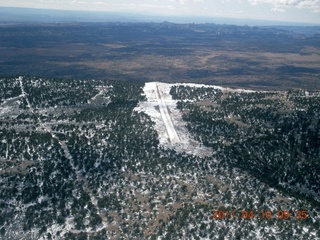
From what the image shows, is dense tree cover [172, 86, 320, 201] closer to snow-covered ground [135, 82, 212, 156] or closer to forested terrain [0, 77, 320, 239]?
forested terrain [0, 77, 320, 239]

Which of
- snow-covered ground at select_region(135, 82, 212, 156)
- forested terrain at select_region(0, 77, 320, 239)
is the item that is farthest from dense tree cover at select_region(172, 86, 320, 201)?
snow-covered ground at select_region(135, 82, 212, 156)

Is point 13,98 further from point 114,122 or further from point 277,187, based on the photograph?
point 277,187


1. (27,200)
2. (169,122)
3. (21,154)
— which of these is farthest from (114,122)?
(27,200)

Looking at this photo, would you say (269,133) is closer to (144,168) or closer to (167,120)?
(167,120)

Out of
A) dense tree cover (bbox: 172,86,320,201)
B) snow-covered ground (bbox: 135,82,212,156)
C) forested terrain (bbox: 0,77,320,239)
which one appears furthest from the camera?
snow-covered ground (bbox: 135,82,212,156)
